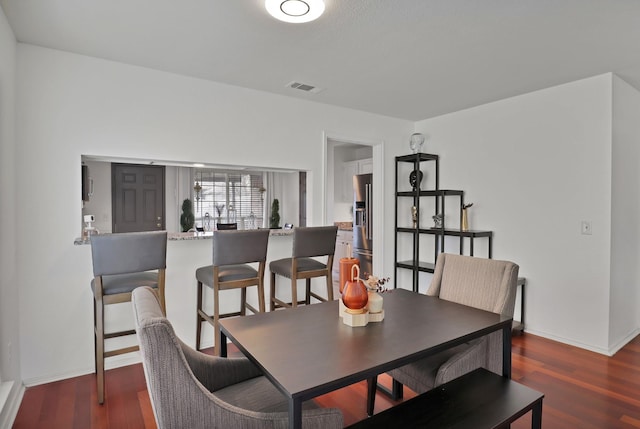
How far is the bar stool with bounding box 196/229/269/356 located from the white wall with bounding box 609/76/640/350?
2954 millimetres

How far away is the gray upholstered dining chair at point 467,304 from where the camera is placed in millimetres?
1831

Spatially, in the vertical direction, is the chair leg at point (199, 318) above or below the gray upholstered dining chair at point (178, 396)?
below

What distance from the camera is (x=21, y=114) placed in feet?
8.14

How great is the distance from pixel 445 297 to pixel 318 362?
131 centimetres

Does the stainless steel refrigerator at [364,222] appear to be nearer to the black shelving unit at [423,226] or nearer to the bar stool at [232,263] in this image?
the black shelving unit at [423,226]

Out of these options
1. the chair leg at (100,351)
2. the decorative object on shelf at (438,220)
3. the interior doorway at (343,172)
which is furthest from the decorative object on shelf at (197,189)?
the chair leg at (100,351)

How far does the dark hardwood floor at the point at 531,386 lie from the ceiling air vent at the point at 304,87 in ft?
8.28

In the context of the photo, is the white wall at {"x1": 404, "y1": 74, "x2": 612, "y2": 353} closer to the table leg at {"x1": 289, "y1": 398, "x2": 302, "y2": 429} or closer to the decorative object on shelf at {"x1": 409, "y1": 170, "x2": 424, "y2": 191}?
the decorative object on shelf at {"x1": 409, "y1": 170, "x2": 424, "y2": 191}

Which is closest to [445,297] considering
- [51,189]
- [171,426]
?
[171,426]

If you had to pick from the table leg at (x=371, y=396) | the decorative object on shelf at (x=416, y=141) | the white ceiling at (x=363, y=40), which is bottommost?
the table leg at (x=371, y=396)

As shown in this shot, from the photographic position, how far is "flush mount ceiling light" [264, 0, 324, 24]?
1.94m

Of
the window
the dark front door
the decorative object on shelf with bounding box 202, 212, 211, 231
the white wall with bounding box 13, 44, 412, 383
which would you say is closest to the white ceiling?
the white wall with bounding box 13, 44, 412, 383

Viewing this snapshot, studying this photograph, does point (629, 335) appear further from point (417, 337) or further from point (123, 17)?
point (123, 17)

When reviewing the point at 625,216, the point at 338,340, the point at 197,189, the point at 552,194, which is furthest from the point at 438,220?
the point at 197,189
